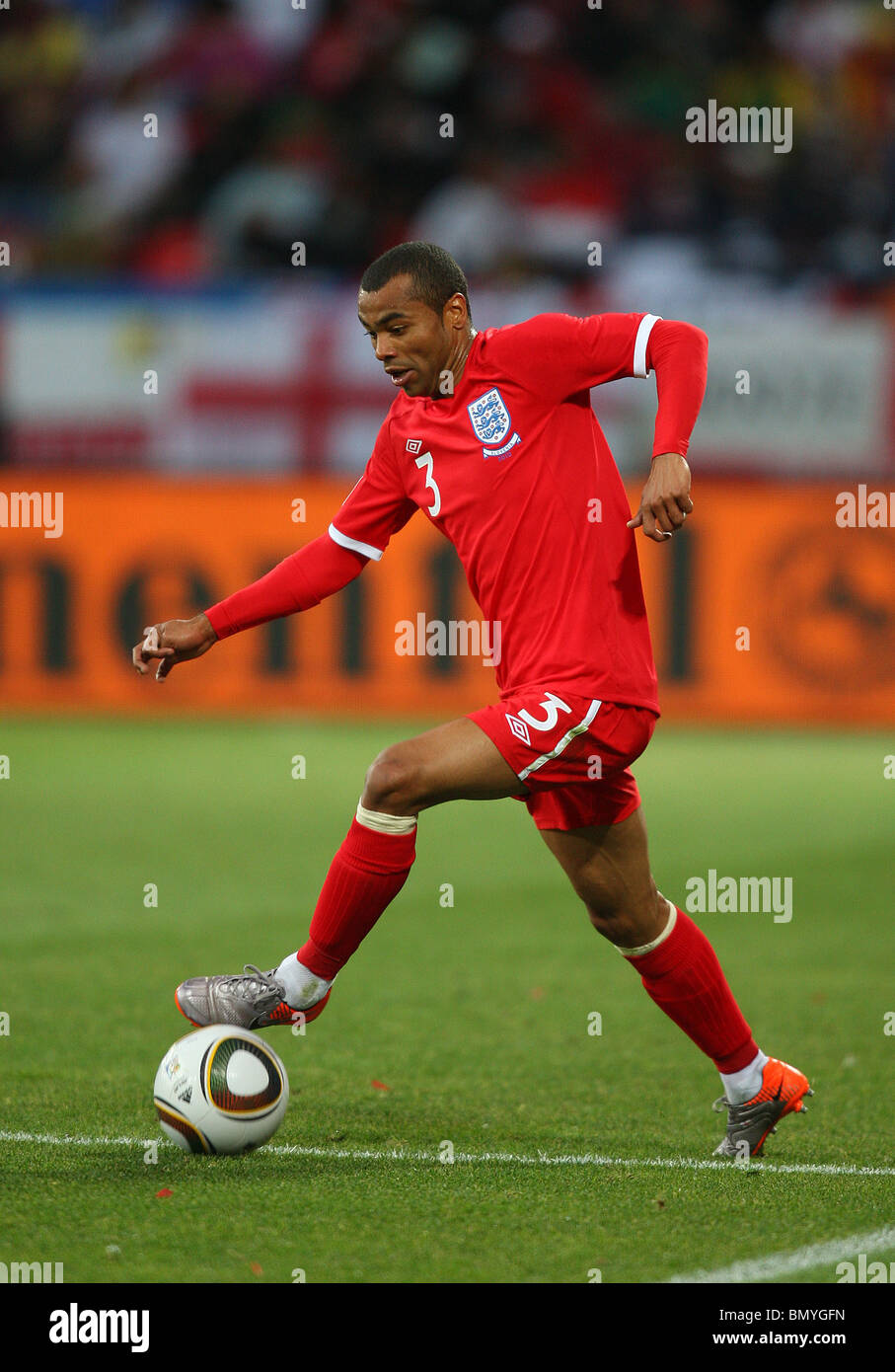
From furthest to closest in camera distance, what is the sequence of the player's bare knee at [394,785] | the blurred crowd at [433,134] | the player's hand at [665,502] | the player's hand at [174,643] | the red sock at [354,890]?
the blurred crowd at [433,134], the player's hand at [174,643], the red sock at [354,890], the player's bare knee at [394,785], the player's hand at [665,502]

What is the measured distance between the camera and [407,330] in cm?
420

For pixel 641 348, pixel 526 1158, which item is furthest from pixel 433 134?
pixel 526 1158

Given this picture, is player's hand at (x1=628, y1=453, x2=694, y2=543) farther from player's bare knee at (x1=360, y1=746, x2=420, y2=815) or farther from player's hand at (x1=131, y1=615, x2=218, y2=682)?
player's hand at (x1=131, y1=615, x2=218, y2=682)

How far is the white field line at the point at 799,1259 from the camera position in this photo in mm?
3328

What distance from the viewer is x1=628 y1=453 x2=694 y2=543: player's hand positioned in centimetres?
383

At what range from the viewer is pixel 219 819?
30.8 feet

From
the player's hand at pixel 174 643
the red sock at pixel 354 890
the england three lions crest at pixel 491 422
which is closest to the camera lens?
the red sock at pixel 354 890

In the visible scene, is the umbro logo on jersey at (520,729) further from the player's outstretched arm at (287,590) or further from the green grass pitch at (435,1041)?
the green grass pitch at (435,1041)

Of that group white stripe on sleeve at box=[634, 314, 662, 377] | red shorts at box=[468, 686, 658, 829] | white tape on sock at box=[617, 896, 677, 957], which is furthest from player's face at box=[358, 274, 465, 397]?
white tape on sock at box=[617, 896, 677, 957]

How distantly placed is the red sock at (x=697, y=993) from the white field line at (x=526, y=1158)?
0.96 ft

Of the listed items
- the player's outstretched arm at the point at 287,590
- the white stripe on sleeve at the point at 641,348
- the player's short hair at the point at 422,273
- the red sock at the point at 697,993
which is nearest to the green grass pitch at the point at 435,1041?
the red sock at the point at 697,993

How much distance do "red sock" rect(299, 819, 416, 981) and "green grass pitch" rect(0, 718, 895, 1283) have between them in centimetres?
46
